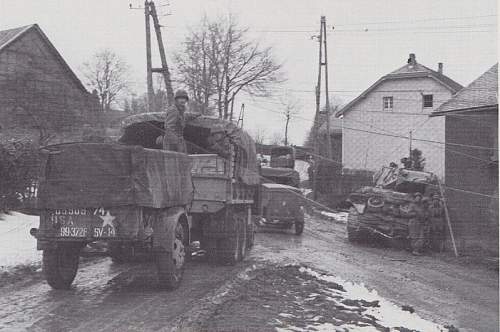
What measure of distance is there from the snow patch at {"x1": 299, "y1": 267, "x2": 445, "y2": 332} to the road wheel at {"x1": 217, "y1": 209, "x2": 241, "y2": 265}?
1971 millimetres

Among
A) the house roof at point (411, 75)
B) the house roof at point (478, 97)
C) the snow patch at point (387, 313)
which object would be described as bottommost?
the snow patch at point (387, 313)

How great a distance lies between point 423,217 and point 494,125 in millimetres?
4071

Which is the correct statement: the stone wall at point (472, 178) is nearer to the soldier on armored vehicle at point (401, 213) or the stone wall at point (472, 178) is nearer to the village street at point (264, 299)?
the soldier on armored vehicle at point (401, 213)

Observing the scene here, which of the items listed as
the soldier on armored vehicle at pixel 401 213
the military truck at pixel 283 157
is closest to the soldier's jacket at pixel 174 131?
the soldier on armored vehicle at pixel 401 213

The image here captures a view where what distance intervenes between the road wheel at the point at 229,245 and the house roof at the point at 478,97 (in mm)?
10971

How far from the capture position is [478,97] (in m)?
20.9

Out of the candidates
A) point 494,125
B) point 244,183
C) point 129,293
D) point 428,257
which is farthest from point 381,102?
point 129,293

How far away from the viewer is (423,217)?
18297 millimetres

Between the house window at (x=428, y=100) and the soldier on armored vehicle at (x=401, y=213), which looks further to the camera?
the house window at (x=428, y=100)

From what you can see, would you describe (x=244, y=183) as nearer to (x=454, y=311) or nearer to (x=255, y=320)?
(x=454, y=311)

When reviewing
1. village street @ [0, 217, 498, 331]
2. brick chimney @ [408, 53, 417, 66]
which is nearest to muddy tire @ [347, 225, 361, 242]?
village street @ [0, 217, 498, 331]

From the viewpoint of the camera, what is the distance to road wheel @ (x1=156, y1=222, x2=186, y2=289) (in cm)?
838

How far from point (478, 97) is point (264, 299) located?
15.1 m

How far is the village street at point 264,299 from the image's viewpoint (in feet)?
23.1
